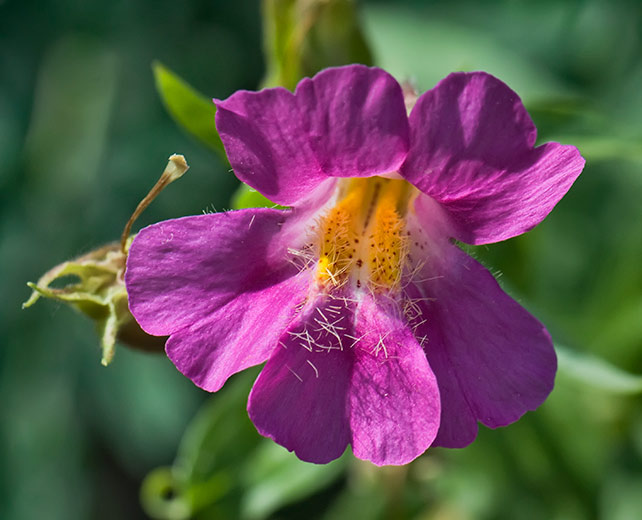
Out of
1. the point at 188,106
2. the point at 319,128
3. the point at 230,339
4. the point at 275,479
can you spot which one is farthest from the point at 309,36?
the point at 275,479

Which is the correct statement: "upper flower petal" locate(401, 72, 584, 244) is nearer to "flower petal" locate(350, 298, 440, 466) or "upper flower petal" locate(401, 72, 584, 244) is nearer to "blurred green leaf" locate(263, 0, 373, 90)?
"flower petal" locate(350, 298, 440, 466)

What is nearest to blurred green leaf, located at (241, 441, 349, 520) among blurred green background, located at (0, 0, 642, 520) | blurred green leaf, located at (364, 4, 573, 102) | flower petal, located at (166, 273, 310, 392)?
blurred green background, located at (0, 0, 642, 520)

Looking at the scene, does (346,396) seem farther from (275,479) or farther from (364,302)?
(275,479)

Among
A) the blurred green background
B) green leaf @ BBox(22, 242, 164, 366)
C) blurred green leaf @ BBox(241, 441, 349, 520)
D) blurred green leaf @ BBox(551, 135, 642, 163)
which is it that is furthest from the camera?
the blurred green background

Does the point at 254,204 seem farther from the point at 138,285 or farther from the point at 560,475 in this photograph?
the point at 560,475

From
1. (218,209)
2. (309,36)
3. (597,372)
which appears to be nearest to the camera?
(597,372)

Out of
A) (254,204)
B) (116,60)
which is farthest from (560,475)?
(116,60)
